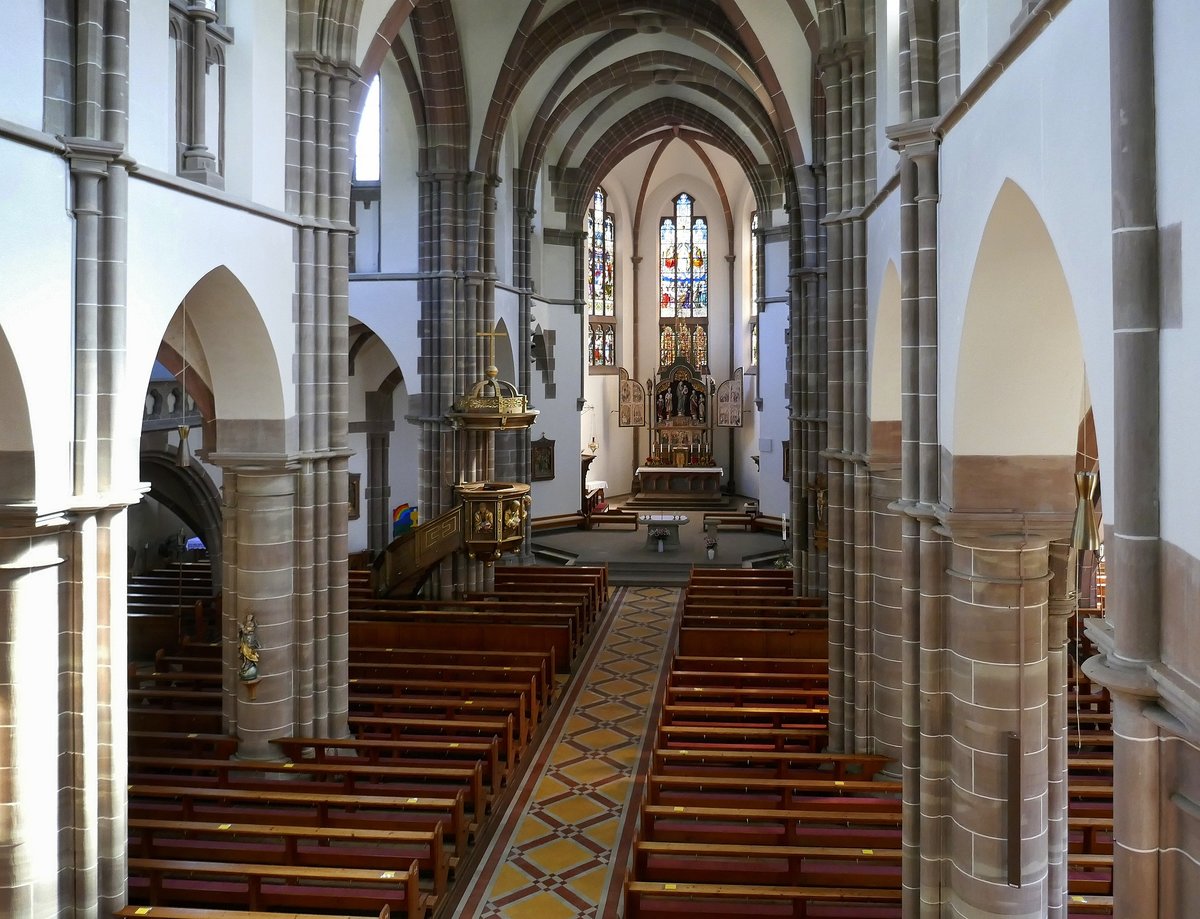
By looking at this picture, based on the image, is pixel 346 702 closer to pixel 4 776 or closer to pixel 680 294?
pixel 4 776

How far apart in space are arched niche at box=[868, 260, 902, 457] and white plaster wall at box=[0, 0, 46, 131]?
314 inches

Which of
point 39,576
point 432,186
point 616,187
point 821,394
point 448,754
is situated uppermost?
point 616,187

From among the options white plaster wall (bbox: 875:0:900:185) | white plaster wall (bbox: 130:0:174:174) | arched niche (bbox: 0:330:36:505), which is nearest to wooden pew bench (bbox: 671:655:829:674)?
white plaster wall (bbox: 875:0:900:185)

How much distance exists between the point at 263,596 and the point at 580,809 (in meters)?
4.43

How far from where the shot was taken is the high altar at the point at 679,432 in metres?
37.9

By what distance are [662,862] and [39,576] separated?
18.7ft

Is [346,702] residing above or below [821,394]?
below

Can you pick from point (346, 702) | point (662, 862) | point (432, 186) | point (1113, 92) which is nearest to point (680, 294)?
point (432, 186)

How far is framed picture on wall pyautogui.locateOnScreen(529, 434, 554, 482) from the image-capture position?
99.5 feet

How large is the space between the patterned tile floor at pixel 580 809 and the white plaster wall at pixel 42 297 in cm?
533

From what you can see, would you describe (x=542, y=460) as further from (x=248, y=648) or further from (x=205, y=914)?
(x=205, y=914)

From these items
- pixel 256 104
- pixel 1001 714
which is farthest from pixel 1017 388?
pixel 256 104

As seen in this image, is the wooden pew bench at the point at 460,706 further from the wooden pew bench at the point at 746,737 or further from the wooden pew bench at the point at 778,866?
the wooden pew bench at the point at 778,866

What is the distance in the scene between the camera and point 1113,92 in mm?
3898
